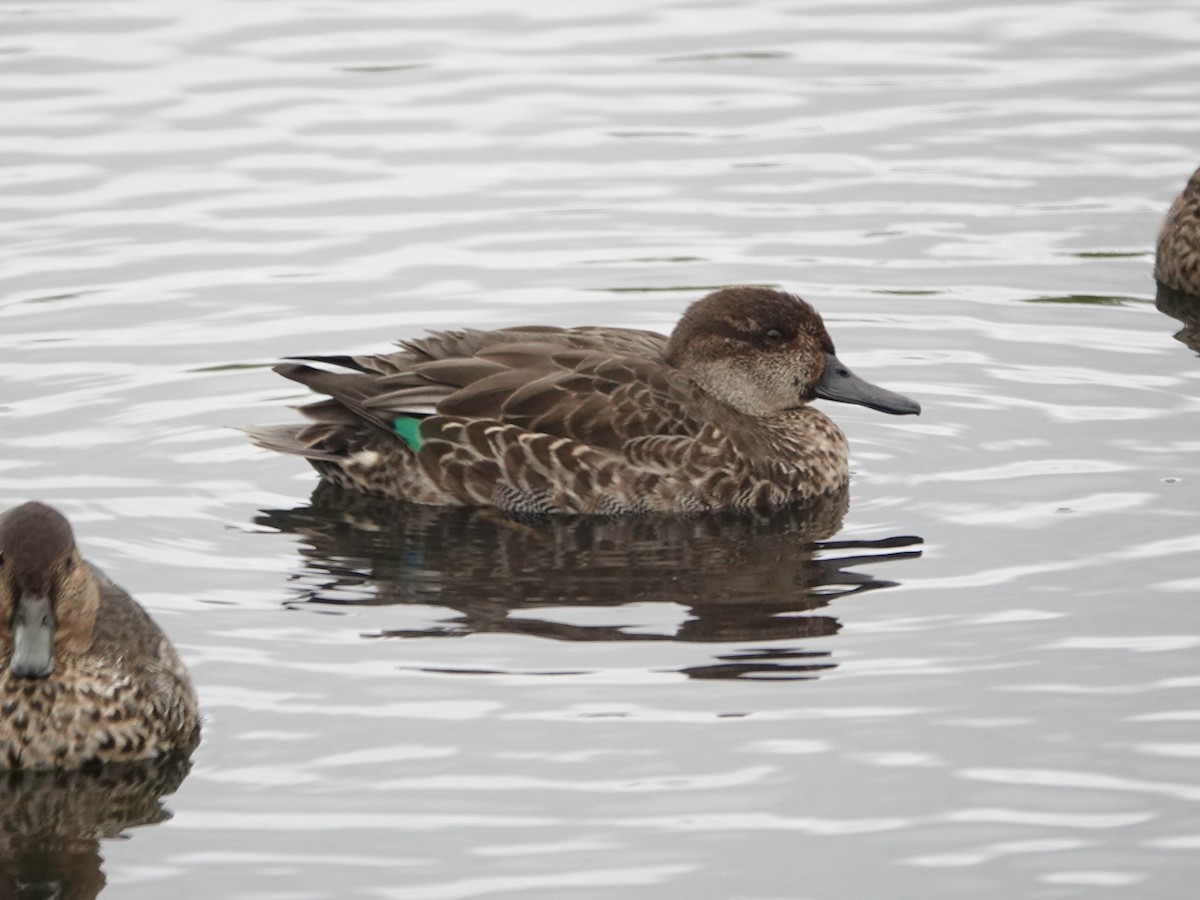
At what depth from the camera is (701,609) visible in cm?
1056

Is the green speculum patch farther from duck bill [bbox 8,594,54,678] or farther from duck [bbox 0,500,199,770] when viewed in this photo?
duck bill [bbox 8,594,54,678]

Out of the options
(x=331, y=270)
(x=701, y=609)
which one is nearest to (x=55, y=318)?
(x=331, y=270)

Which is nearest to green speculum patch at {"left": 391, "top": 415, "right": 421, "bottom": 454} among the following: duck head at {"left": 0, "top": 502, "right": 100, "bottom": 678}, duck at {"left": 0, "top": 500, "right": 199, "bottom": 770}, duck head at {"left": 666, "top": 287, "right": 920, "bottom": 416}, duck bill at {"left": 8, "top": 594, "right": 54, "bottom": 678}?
duck head at {"left": 666, "top": 287, "right": 920, "bottom": 416}

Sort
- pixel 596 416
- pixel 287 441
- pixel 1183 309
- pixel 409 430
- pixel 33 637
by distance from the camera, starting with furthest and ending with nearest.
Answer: pixel 1183 309 < pixel 287 441 < pixel 409 430 < pixel 596 416 < pixel 33 637

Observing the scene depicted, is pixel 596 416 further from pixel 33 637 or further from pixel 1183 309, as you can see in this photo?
pixel 1183 309

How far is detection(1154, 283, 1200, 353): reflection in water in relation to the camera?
14.7 m

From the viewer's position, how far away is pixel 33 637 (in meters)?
8.81

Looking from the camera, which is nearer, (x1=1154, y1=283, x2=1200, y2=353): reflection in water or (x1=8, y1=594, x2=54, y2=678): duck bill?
(x1=8, y1=594, x2=54, y2=678): duck bill

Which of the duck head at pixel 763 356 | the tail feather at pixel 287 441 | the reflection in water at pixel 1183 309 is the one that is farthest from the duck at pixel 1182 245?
the tail feather at pixel 287 441

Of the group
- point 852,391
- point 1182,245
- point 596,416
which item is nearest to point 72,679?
point 596,416

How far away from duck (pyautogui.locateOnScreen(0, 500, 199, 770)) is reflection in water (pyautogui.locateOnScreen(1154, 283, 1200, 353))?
7492 millimetres

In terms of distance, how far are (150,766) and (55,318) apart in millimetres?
6219

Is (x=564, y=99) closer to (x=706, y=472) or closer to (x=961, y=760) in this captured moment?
(x=706, y=472)

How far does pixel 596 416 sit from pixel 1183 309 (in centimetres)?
488
